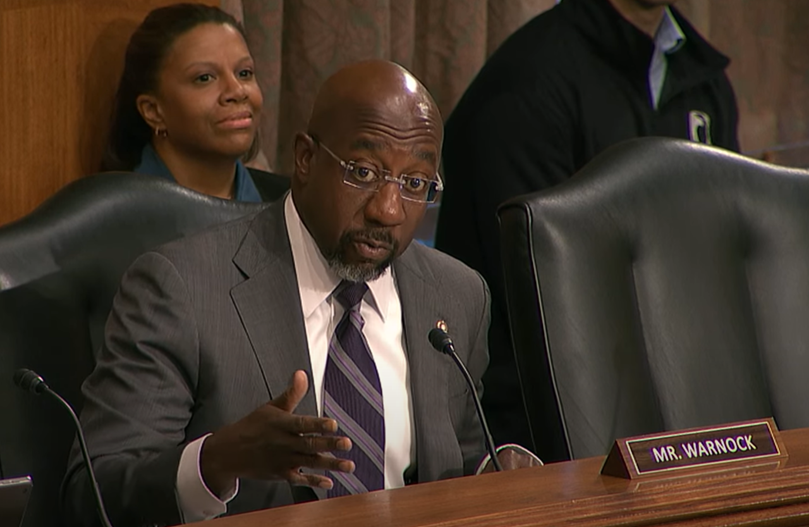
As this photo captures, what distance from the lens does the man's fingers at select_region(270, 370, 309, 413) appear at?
1.32 metres

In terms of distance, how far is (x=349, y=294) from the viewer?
1.74 meters

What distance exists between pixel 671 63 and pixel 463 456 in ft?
3.81

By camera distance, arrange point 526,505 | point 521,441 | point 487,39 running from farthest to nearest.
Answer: point 487,39 < point 521,441 < point 526,505

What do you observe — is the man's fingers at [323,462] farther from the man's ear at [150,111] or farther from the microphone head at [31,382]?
the man's ear at [150,111]

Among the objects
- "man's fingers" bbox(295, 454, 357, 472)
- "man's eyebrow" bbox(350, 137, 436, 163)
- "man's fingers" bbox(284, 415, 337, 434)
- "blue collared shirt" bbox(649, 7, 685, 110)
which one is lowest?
"man's fingers" bbox(295, 454, 357, 472)

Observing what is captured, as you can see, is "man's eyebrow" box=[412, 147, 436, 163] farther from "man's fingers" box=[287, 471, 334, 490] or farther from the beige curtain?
the beige curtain

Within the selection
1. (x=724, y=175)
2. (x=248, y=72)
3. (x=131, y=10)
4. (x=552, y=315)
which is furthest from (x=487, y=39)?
(x=552, y=315)

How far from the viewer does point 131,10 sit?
88.1 inches

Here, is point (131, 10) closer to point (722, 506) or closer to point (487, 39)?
point (487, 39)

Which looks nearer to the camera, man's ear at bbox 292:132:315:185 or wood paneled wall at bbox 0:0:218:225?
man's ear at bbox 292:132:315:185

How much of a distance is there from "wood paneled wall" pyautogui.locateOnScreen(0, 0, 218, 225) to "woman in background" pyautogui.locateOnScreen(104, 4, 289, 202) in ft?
0.64

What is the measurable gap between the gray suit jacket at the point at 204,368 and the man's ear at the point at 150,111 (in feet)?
2.14

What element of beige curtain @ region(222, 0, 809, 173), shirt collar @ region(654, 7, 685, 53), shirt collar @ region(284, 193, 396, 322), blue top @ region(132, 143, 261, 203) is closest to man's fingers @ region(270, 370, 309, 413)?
shirt collar @ region(284, 193, 396, 322)

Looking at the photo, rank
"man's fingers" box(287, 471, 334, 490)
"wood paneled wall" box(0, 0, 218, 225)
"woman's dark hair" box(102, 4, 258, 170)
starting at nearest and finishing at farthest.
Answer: "man's fingers" box(287, 471, 334, 490), "wood paneled wall" box(0, 0, 218, 225), "woman's dark hair" box(102, 4, 258, 170)
